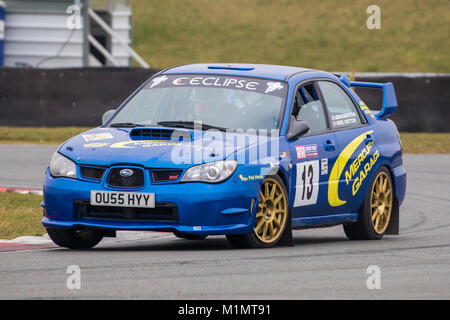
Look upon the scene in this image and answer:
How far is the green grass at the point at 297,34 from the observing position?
47.2m

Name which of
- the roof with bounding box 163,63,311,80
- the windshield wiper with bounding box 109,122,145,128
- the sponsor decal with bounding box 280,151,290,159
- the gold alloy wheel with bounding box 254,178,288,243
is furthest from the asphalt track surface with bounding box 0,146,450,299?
the roof with bounding box 163,63,311,80

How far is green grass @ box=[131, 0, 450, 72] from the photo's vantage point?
4722 cm

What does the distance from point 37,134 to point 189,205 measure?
16.5 meters

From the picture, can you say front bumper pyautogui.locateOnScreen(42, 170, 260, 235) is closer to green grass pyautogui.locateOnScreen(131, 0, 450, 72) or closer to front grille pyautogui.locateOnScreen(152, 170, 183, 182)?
front grille pyautogui.locateOnScreen(152, 170, 183, 182)

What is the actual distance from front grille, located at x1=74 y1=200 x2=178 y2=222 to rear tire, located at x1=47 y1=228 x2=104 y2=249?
0.41m

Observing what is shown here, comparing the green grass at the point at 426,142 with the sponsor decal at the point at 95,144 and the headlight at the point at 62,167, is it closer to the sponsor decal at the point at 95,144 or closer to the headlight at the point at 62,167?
the sponsor decal at the point at 95,144

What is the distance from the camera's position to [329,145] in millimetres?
9297

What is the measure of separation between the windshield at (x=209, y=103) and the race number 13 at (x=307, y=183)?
1.44 feet

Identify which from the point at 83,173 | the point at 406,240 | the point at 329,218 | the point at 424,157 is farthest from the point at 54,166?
the point at 424,157

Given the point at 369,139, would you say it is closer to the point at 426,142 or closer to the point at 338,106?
the point at 338,106

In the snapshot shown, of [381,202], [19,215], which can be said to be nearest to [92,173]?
[381,202]

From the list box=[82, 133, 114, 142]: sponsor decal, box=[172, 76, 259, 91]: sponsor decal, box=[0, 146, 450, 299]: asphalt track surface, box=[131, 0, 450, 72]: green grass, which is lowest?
box=[0, 146, 450, 299]: asphalt track surface

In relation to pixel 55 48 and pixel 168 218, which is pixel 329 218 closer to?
pixel 168 218
